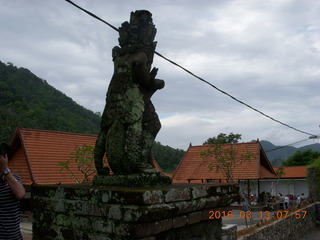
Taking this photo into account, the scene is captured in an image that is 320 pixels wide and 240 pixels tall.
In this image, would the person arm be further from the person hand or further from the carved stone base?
the carved stone base

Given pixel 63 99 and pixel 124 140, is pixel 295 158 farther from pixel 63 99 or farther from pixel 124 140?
pixel 124 140

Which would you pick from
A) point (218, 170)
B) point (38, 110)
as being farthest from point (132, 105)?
point (38, 110)

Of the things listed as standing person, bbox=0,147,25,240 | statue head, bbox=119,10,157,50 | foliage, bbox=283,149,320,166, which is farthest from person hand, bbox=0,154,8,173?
foliage, bbox=283,149,320,166

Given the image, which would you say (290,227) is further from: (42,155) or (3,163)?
(3,163)

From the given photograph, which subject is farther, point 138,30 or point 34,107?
point 34,107

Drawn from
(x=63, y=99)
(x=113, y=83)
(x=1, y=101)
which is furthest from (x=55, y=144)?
(x=63, y=99)

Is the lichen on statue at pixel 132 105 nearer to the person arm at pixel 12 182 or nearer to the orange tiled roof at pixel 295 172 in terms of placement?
the person arm at pixel 12 182

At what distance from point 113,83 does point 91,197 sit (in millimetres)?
1145

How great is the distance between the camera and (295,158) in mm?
47969

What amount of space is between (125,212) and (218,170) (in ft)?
55.8

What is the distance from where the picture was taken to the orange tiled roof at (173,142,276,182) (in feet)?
60.3

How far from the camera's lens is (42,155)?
1456 centimetres

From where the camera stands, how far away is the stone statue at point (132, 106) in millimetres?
2836

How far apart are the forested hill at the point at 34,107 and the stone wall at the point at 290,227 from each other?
67.0 ft
